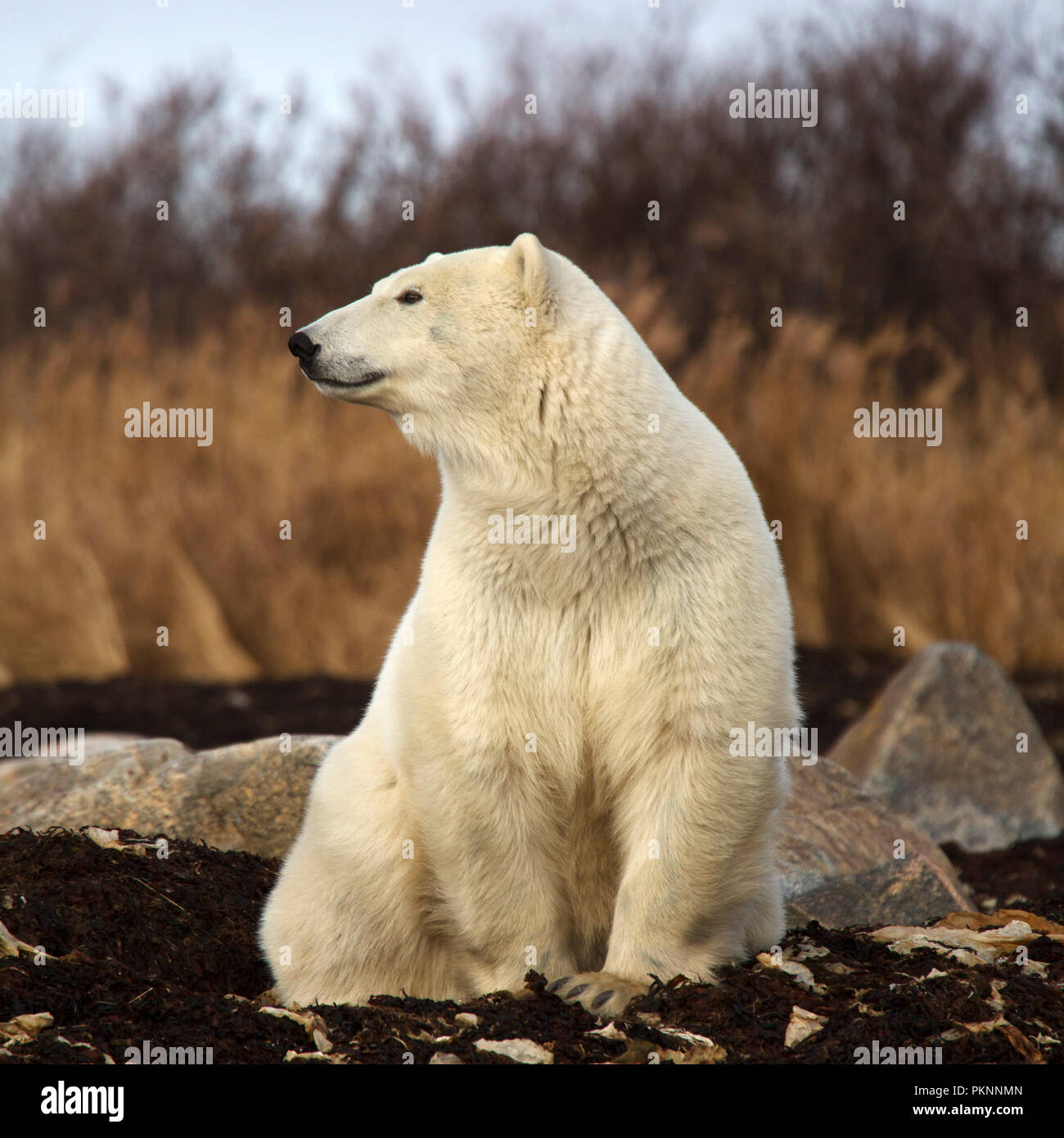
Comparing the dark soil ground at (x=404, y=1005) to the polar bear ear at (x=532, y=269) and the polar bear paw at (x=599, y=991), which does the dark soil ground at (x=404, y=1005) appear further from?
the polar bear ear at (x=532, y=269)

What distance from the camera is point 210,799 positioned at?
4.84 metres

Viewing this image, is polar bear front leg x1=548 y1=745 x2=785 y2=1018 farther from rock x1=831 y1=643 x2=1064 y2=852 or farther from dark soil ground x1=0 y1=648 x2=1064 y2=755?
dark soil ground x1=0 y1=648 x2=1064 y2=755

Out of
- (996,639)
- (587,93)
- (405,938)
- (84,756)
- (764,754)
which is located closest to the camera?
(764,754)

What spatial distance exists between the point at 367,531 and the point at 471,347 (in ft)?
17.2

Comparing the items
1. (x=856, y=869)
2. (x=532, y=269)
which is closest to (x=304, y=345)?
(x=532, y=269)

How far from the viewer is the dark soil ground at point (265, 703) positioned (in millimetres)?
7137

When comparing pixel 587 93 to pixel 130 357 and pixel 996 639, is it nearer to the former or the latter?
pixel 130 357

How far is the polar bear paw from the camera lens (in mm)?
3109

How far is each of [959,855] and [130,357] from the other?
707cm

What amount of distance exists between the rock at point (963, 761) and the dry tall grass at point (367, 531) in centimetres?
203

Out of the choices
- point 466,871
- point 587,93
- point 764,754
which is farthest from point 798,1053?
point 587,93

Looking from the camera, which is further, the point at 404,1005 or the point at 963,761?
the point at 963,761

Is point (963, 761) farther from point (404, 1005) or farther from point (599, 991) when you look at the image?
point (404, 1005)
